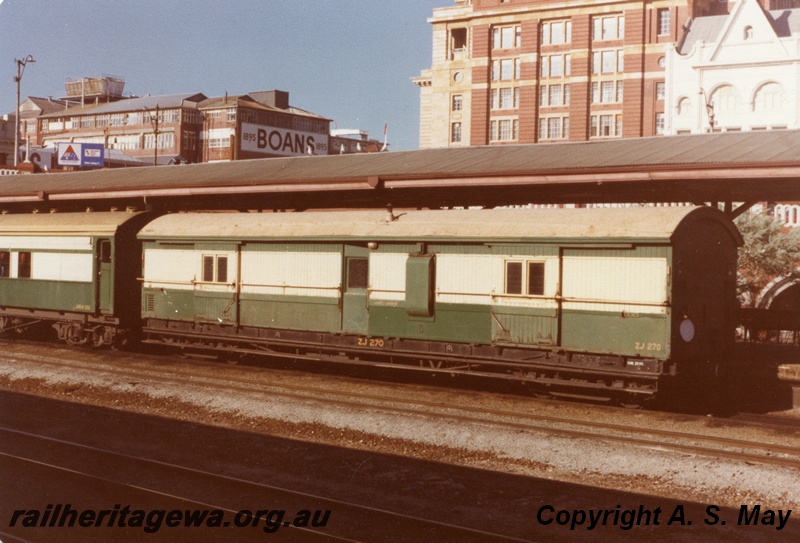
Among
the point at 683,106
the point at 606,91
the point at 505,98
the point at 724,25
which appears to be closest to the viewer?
the point at 724,25

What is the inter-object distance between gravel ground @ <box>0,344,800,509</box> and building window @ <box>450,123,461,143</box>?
7263cm

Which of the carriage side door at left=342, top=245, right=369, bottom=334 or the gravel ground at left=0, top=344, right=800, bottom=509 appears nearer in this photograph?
the gravel ground at left=0, top=344, right=800, bottom=509

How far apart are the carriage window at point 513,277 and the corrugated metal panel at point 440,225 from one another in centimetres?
54

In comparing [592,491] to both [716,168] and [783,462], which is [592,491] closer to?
[783,462]

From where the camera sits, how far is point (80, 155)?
274 ft

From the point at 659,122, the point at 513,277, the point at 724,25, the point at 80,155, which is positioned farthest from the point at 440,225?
the point at 80,155

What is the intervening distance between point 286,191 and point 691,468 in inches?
527

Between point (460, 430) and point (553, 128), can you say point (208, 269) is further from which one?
point (553, 128)

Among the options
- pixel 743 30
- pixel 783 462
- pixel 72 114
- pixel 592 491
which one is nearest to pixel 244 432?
pixel 592 491

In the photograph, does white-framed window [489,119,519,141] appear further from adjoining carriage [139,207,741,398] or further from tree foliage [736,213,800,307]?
adjoining carriage [139,207,741,398]

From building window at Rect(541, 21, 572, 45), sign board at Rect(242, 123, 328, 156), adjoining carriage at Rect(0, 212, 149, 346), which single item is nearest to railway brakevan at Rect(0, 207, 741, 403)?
adjoining carriage at Rect(0, 212, 149, 346)

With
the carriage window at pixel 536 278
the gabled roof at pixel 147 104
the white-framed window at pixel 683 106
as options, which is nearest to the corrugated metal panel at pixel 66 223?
the carriage window at pixel 536 278

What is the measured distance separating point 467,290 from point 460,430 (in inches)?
155

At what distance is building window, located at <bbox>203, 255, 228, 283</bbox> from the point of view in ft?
72.7
